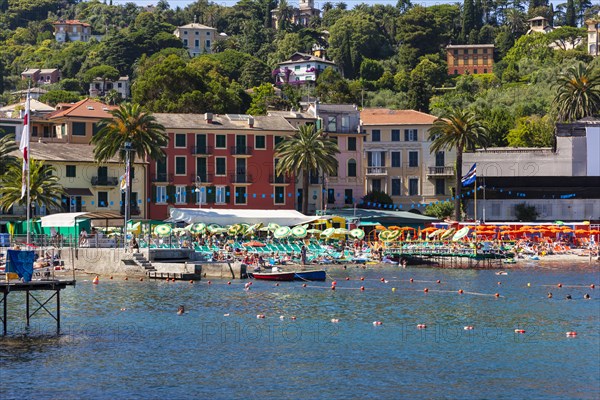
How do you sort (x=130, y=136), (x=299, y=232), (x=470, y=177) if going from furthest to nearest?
1. (x=470, y=177)
2. (x=130, y=136)
3. (x=299, y=232)

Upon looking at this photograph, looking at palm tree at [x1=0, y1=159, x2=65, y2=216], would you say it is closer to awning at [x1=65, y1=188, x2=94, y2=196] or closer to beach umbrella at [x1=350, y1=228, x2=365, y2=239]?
awning at [x1=65, y1=188, x2=94, y2=196]

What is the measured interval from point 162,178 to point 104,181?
6.56m

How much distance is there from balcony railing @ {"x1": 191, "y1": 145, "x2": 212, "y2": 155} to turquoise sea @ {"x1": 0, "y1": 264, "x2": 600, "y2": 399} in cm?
3586

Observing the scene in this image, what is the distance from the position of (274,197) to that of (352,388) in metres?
72.5

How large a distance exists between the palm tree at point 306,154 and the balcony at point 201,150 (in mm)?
7048

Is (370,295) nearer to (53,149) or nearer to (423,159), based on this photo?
(53,149)

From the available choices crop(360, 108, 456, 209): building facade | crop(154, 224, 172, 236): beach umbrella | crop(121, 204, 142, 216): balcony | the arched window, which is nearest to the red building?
crop(121, 204, 142, 216): balcony

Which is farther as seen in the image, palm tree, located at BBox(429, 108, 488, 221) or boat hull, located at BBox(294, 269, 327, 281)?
palm tree, located at BBox(429, 108, 488, 221)

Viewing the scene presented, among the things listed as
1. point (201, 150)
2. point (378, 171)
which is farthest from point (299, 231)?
point (378, 171)

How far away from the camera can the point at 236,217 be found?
101875 mm

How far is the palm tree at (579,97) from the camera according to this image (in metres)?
130

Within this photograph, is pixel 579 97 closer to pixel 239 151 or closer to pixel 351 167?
pixel 351 167

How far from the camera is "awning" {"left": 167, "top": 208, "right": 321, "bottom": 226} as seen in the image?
100m

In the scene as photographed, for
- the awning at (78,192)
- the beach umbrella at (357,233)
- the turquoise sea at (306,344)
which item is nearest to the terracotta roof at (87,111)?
the awning at (78,192)
